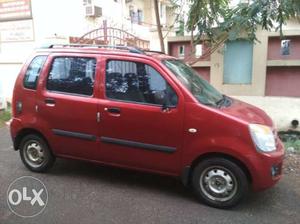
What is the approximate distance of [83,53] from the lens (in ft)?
16.0

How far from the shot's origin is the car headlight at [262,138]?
400 cm

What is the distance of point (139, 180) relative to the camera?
5.08 metres

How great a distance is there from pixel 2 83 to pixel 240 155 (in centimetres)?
862

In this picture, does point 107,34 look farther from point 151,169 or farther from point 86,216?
point 86,216

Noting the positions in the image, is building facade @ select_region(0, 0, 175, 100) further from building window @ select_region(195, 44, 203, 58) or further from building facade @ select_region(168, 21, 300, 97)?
building facade @ select_region(168, 21, 300, 97)

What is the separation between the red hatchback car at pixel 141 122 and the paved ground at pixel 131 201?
0.80 feet

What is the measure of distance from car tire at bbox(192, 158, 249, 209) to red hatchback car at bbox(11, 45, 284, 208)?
0.04ft

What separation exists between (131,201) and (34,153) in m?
1.75

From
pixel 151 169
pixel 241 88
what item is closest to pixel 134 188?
pixel 151 169

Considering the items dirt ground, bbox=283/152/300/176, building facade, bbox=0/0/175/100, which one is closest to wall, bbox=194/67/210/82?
building facade, bbox=0/0/175/100

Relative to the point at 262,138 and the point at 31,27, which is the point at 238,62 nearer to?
the point at 262,138

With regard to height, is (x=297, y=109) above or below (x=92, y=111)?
below

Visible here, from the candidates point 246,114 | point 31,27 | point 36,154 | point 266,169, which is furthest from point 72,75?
point 31,27

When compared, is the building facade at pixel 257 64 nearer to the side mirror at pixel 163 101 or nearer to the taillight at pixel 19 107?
the side mirror at pixel 163 101
